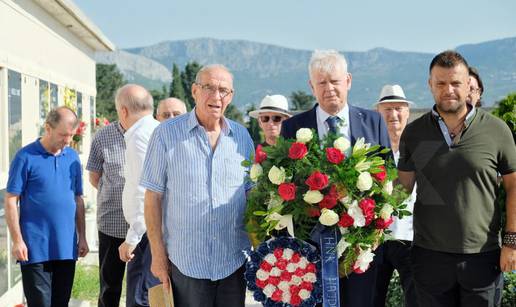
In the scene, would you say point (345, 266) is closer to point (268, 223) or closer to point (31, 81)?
point (268, 223)

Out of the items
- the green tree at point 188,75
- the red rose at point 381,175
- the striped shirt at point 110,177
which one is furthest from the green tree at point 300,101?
the red rose at point 381,175

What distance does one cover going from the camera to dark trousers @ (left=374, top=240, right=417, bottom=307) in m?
4.22

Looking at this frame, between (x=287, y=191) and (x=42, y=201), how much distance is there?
88.7 inches

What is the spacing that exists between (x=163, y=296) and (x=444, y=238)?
166 centimetres

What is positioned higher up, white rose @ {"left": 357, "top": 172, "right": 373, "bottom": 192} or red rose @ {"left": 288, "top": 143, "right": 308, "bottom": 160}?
red rose @ {"left": 288, "top": 143, "right": 308, "bottom": 160}

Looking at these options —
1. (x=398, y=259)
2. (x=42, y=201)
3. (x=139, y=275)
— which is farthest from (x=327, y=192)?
(x=42, y=201)

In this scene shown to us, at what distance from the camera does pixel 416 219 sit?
3.65 metres

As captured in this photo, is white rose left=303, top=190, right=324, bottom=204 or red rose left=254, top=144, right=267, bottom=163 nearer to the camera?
white rose left=303, top=190, right=324, bottom=204

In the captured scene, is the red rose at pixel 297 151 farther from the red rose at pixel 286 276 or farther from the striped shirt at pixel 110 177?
the striped shirt at pixel 110 177

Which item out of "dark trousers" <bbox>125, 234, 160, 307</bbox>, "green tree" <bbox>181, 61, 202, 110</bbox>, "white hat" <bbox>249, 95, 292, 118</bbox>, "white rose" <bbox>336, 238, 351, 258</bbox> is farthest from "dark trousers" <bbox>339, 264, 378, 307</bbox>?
"green tree" <bbox>181, 61, 202, 110</bbox>

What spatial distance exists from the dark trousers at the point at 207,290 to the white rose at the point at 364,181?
35.2 inches

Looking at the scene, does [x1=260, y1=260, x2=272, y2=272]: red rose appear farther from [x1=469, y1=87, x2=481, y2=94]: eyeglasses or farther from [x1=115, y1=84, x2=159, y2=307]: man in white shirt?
[x1=469, y1=87, x2=481, y2=94]: eyeglasses

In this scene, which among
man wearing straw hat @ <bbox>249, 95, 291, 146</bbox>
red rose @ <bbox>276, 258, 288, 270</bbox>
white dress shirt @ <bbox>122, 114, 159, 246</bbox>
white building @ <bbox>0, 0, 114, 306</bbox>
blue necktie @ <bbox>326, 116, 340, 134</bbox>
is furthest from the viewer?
white building @ <bbox>0, 0, 114, 306</bbox>

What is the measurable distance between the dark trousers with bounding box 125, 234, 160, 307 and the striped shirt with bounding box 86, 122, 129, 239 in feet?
1.52
